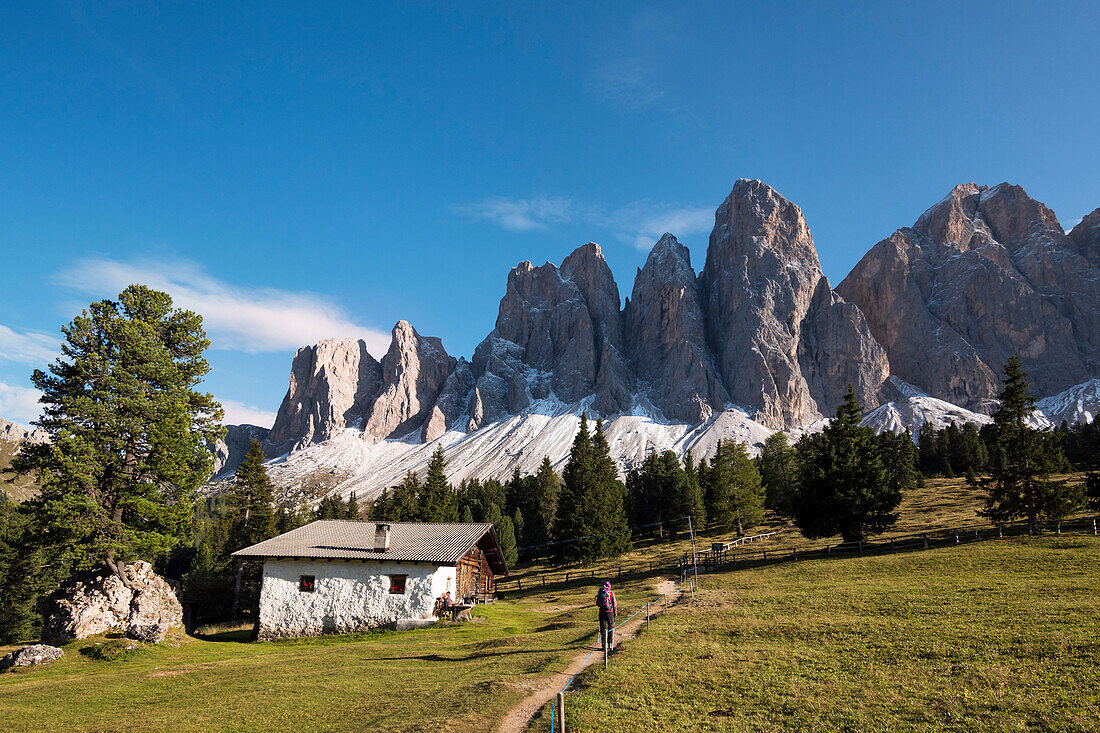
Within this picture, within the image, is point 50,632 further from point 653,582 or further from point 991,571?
point 991,571

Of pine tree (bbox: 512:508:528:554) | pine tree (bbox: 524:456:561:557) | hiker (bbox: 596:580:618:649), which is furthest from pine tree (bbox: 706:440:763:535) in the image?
hiker (bbox: 596:580:618:649)

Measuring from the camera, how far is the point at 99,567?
28.7m

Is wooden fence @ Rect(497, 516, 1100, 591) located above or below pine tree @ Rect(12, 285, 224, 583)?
below

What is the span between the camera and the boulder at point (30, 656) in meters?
22.7

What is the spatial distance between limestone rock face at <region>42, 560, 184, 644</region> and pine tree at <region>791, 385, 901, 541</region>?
44.2m

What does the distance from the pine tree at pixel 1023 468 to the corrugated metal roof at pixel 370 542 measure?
1424 inches

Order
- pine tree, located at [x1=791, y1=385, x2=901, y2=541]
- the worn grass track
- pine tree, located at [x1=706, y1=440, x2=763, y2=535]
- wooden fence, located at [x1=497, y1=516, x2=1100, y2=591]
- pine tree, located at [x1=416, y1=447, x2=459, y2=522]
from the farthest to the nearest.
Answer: pine tree, located at [x1=706, y1=440, x2=763, y2=535] < pine tree, located at [x1=416, y1=447, x2=459, y2=522] < pine tree, located at [x1=791, y1=385, x2=901, y2=541] < wooden fence, located at [x1=497, y1=516, x2=1100, y2=591] < the worn grass track

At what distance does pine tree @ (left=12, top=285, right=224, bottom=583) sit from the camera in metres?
27.3

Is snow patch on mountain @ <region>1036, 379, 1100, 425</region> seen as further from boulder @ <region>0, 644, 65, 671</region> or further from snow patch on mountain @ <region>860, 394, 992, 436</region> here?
boulder @ <region>0, 644, 65, 671</region>

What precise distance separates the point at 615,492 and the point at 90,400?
4843 centimetres

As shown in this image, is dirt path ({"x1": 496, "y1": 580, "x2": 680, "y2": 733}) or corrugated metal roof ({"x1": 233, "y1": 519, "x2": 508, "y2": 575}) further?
corrugated metal roof ({"x1": 233, "y1": 519, "x2": 508, "y2": 575})

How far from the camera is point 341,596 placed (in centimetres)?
3272

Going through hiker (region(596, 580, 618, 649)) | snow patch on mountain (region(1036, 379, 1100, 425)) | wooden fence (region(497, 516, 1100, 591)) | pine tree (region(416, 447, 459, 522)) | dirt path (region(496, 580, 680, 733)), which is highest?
snow patch on mountain (region(1036, 379, 1100, 425))

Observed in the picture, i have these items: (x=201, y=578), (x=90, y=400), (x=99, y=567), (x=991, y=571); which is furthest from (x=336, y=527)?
(x=991, y=571)
